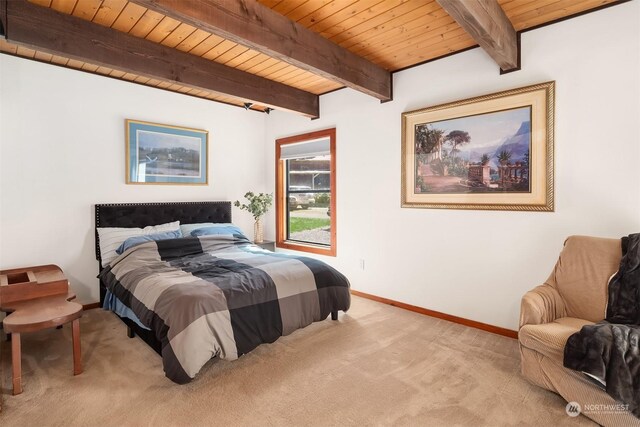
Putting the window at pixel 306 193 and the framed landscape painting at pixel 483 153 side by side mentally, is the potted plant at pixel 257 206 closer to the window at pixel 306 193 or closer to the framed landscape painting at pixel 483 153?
the window at pixel 306 193

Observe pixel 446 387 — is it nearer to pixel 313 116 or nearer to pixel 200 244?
pixel 200 244

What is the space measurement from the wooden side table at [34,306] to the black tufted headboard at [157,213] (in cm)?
80

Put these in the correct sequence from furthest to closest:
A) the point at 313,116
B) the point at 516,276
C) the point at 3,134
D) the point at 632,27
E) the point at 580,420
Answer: the point at 313,116
the point at 3,134
the point at 516,276
the point at 632,27
the point at 580,420

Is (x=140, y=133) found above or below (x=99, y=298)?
above

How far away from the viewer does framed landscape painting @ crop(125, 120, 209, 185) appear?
4020 millimetres

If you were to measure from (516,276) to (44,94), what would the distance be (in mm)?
4849

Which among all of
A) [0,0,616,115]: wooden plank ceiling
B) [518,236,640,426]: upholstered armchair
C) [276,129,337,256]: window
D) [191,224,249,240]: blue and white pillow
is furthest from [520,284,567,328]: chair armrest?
[191,224,249,240]: blue and white pillow

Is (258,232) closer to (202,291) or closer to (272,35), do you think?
(202,291)

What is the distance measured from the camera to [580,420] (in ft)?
6.19

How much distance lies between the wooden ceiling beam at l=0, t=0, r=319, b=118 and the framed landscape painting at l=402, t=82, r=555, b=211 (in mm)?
1874

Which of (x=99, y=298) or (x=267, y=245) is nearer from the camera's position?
(x=99, y=298)

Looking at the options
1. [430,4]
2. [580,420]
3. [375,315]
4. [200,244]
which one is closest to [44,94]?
[200,244]

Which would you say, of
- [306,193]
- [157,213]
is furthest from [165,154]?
[306,193]

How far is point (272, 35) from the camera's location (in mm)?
2504
